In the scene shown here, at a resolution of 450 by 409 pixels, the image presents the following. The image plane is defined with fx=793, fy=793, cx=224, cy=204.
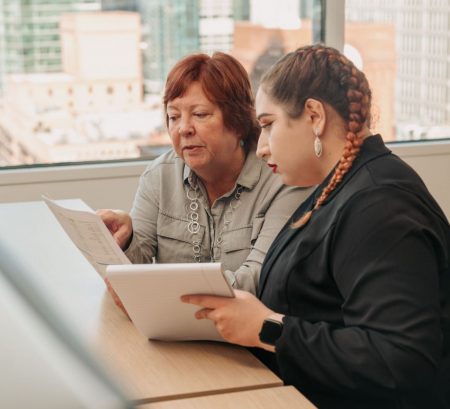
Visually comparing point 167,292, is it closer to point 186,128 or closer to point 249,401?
point 249,401

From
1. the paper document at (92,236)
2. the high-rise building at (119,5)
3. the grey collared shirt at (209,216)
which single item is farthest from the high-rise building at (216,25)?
the paper document at (92,236)

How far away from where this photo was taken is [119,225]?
6.58 ft

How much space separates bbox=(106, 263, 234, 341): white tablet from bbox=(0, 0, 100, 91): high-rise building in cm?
230

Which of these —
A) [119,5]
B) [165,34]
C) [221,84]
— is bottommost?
[221,84]

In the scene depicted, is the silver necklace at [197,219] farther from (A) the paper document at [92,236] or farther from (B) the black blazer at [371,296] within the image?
(B) the black blazer at [371,296]

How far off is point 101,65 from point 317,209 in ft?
7.88

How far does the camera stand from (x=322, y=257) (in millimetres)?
1365

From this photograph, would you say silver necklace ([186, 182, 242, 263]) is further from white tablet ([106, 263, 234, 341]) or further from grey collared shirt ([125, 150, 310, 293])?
white tablet ([106, 263, 234, 341])

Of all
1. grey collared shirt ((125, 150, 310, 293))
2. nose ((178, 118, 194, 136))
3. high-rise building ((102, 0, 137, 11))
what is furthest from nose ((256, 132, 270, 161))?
high-rise building ((102, 0, 137, 11))

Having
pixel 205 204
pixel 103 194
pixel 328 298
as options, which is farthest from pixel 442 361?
pixel 103 194

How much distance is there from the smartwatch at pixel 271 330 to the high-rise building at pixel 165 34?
8.27 ft

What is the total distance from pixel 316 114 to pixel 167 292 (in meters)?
0.42

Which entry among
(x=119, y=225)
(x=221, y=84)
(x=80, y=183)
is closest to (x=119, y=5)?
(x=80, y=183)

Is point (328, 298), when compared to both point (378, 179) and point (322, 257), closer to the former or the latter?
point (322, 257)
